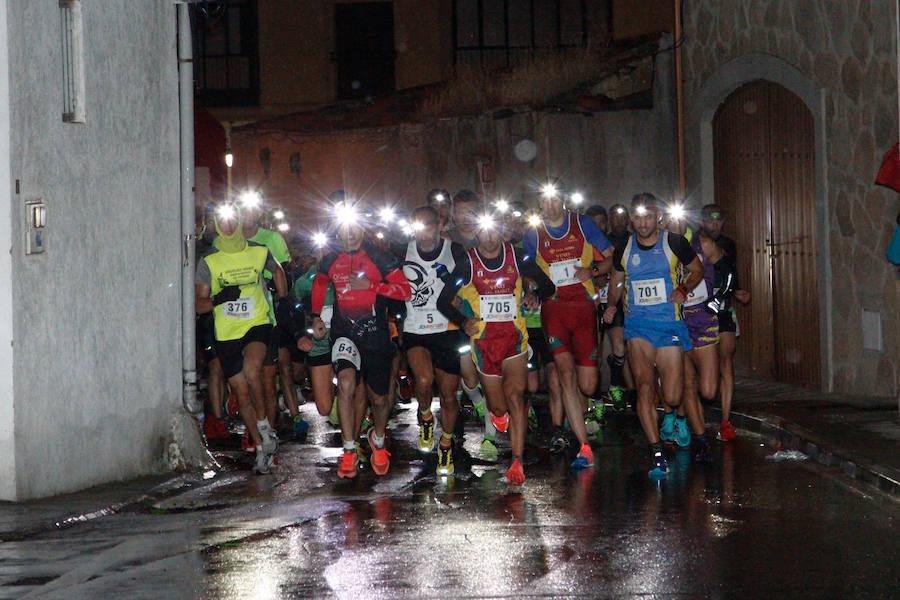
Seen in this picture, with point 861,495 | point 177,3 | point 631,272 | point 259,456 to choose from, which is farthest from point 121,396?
point 861,495

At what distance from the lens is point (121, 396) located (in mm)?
10227

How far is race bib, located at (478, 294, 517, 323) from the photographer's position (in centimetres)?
1032

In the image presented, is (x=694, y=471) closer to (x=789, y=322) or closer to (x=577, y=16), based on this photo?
(x=789, y=322)

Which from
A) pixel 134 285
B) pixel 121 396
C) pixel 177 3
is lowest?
pixel 121 396

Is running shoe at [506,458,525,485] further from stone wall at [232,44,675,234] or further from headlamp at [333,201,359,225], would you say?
stone wall at [232,44,675,234]

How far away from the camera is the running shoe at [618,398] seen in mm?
14469

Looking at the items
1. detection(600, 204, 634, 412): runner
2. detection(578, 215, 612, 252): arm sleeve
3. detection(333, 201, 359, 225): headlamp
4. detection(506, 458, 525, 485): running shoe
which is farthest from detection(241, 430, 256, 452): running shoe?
detection(600, 204, 634, 412): runner

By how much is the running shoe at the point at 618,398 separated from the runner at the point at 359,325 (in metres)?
4.26

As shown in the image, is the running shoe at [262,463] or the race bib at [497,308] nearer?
the race bib at [497,308]

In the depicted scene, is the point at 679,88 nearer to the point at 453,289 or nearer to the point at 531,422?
the point at 531,422

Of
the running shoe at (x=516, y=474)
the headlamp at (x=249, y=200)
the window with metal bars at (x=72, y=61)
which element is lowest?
the running shoe at (x=516, y=474)

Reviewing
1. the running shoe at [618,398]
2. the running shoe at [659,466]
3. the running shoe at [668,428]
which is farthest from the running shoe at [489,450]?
the running shoe at [618,398]

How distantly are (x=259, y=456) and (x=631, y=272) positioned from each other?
3278 mm

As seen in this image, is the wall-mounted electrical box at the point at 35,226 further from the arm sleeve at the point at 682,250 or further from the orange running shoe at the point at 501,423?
the arm sleeve at the point at 682,250
